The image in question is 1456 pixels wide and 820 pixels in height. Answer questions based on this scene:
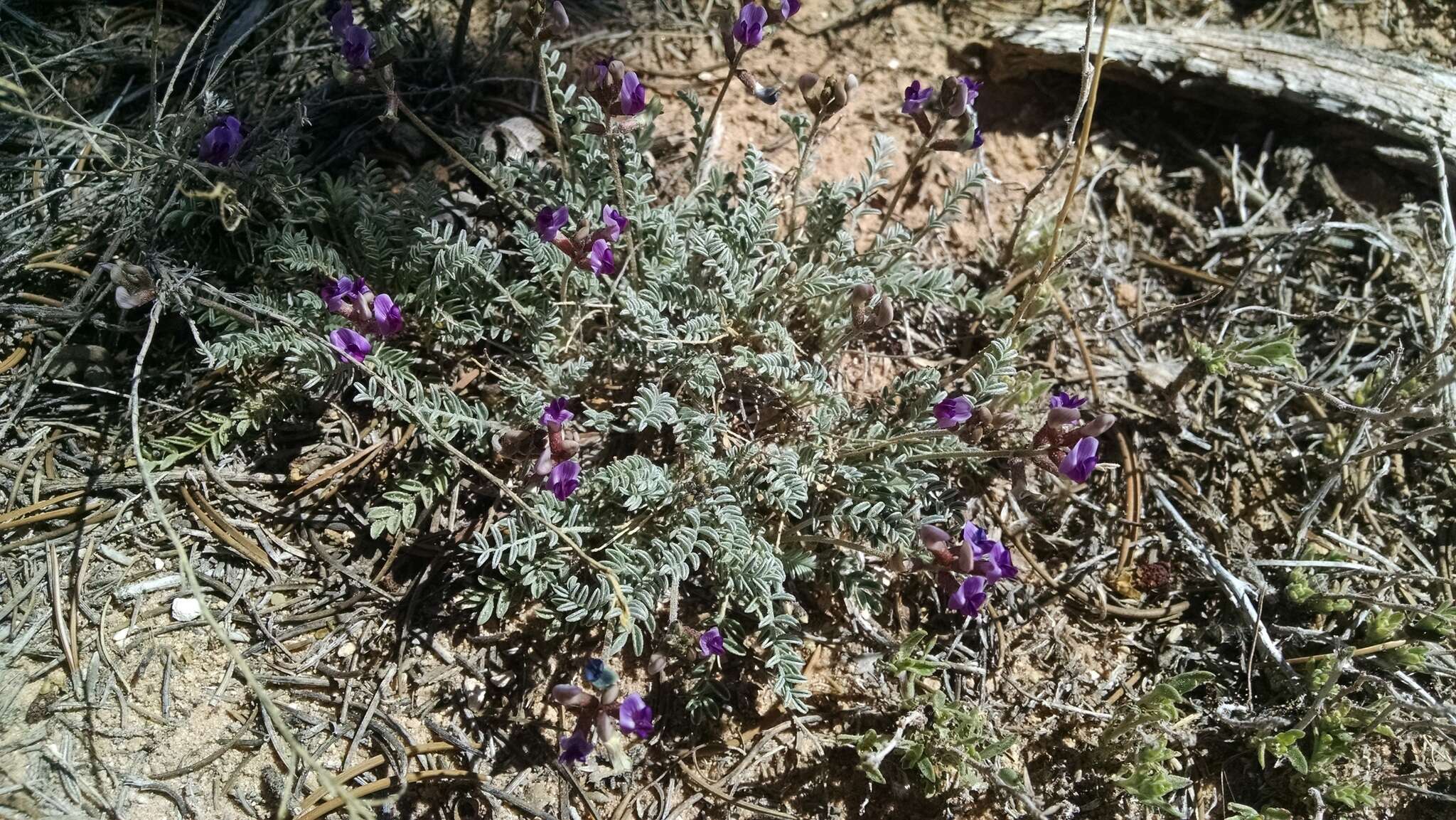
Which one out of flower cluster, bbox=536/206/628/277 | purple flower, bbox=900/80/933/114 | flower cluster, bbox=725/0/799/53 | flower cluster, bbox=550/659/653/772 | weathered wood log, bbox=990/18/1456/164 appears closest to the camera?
flower cluster, bbox=550/659/653/772

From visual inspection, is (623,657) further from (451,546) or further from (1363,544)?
(1363,544)

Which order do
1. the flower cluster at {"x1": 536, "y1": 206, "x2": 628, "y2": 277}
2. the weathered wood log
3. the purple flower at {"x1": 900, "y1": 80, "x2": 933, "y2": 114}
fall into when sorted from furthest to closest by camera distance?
1. the weathered wood log
2. the purple flower at {"x1": 900, "y1": 80, "x2": 933, "y2": 114}
3. the flower cluster at {"x1": 536, "y1": 206, "x2": 628, "y2": 277}

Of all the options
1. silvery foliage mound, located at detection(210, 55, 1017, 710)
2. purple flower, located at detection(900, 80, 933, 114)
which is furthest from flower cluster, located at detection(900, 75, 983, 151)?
silvery foliage mound, located at detection(210, 55, 1017, 710)

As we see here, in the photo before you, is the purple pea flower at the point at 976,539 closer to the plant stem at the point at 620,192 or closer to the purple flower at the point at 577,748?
the purple flower at the point at 577,748

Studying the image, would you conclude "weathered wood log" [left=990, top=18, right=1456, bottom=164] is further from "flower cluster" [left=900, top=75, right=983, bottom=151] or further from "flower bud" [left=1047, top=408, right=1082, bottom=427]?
"flower bud" [left=1047, top=408, right=1082, bottom=427]

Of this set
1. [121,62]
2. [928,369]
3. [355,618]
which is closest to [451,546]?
[355,618]

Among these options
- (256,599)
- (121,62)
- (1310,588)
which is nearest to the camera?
(256,599)

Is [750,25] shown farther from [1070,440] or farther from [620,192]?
[1070,440]
